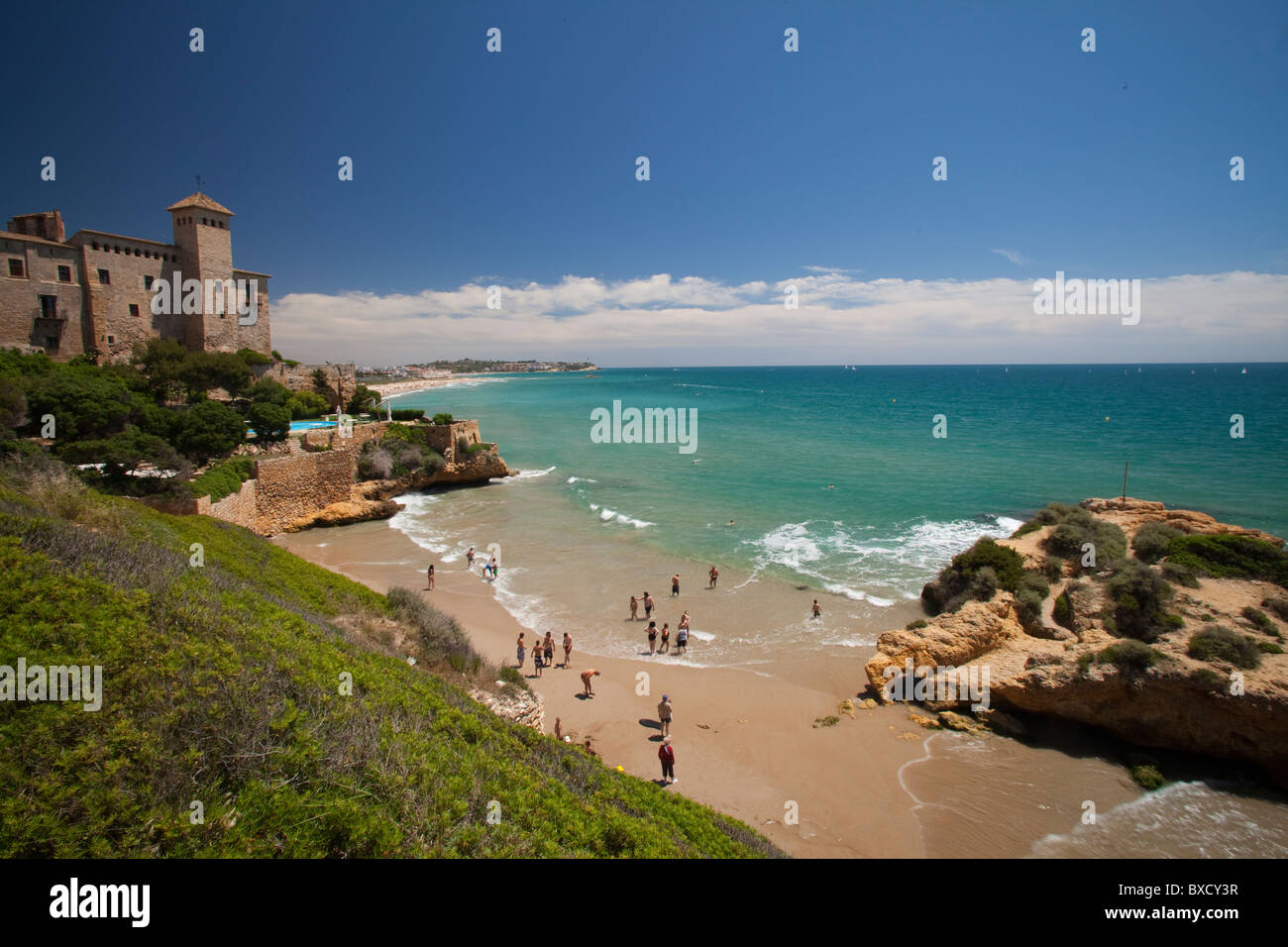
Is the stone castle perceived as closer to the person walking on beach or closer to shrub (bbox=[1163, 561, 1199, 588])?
the person walking on beach

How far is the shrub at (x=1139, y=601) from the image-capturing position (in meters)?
Result: 12.0

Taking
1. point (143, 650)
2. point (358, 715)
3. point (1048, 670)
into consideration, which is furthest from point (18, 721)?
point (1048, 670)

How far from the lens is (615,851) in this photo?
516 cm

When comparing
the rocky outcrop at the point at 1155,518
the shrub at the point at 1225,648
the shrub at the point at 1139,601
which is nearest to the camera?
the shrub at the point at 1225,648

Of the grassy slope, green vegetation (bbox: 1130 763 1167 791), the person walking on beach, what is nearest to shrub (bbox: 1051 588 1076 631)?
green vegetation (bbox: 1130 763 1167 791)

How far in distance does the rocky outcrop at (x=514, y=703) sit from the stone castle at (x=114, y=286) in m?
33.2

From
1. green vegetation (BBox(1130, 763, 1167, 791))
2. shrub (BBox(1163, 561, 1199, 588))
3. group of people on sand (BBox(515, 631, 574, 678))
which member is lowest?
green vegetation (BBox(1130, 763, 1167, 791))

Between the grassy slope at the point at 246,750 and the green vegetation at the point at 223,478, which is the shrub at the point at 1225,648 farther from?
the green vegetation at the point at 223,478

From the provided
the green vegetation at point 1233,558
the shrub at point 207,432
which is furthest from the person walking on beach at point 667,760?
the shrub at point 207,432

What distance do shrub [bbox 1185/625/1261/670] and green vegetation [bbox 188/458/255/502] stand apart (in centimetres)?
2698

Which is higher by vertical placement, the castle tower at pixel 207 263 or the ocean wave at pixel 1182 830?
the castle tower at pixel 207 263

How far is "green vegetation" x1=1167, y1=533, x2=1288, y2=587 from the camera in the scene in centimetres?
1304

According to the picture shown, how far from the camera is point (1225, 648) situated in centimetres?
1016
